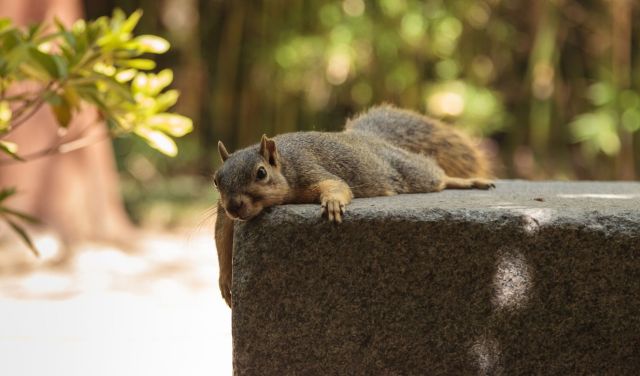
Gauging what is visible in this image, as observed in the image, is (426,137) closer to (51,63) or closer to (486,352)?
(486,352)

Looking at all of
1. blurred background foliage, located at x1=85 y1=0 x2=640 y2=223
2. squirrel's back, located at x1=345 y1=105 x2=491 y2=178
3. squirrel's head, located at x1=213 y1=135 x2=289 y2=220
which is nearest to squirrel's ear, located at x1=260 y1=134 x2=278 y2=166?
squirrel's head, located at x1=213 y1=135 x2=289 y2=220

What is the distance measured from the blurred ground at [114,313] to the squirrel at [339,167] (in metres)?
0.97

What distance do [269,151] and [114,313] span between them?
2209 mm

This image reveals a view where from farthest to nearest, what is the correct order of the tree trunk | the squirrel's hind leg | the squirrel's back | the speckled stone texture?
the tree trunk < the squirrel's back < the squirrel's hind leg < the speckled stone texture

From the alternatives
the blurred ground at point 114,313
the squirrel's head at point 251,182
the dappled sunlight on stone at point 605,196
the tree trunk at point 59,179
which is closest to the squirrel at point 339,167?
the squirrel's head at point 251,182

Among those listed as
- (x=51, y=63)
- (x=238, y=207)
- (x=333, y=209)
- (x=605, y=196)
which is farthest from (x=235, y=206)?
(x=605, y=196)

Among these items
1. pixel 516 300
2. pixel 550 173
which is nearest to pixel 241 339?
pixel 516 300

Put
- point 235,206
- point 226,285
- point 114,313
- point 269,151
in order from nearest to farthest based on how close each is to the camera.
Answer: point 235,206, point 269,151, point 226,285, point 114,313

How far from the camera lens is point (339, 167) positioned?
215cm

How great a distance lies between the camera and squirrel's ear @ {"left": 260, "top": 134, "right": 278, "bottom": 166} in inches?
75.9

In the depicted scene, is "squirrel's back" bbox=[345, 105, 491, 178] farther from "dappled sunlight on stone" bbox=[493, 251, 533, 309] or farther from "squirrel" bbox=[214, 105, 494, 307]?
"dappled sunlight on stone" bbox=[493, 251, 533, 309]

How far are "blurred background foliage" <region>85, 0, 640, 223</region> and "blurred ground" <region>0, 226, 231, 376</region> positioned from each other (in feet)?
5.16

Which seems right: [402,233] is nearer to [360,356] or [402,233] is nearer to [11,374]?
[360,356]

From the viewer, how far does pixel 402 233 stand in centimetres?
184
